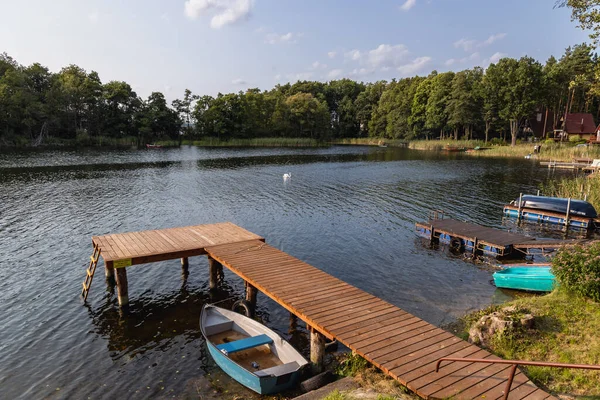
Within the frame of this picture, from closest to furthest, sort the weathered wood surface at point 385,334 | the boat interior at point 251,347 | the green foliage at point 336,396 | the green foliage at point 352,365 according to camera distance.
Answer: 1. the weathered wood surface at point 385,334
2. the green foliage at point 336,396
3. the green foliage at point 352,365
4. the boat interior at point 251,347

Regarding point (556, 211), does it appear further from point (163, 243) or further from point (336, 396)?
point (163, 243)

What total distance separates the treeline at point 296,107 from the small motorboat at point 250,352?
8883cm

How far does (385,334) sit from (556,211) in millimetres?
25525

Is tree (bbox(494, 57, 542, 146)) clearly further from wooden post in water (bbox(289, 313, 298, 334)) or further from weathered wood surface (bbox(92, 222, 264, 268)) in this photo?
wooden post in water (bbox(289, 313, 298, 334))

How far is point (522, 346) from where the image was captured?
10523mm

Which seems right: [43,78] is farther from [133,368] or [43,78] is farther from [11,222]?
[133,368]

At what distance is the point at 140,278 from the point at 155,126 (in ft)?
346

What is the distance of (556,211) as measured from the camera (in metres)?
29.1

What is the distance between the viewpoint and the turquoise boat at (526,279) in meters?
16.0

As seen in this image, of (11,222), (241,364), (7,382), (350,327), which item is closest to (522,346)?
(350,327)

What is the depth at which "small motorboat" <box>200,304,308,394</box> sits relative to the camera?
1018 cm

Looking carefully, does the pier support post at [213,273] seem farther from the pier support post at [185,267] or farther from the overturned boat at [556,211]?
the overturned boat at [556,211]

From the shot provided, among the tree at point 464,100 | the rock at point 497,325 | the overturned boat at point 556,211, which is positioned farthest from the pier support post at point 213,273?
the tree at point 464,100

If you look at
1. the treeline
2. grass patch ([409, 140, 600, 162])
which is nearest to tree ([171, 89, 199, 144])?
the treeline
